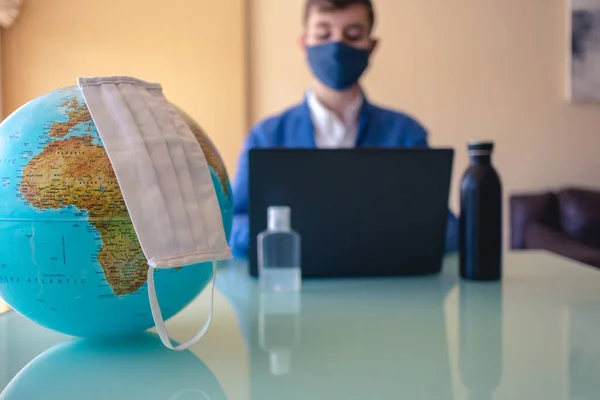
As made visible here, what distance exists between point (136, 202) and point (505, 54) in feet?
10.2

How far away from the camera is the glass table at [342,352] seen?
477 millimetres

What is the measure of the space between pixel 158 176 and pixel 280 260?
45cm

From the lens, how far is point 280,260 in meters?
0.95

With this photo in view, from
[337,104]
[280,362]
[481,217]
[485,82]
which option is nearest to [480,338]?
[280,362]

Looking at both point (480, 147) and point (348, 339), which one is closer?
point (348, 339)

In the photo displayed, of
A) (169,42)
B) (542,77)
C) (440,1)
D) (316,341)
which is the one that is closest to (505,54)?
(542,77)

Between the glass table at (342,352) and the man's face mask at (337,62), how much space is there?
3.41 feet

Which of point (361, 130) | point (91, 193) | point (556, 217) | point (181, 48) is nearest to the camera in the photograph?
point (91, 193)

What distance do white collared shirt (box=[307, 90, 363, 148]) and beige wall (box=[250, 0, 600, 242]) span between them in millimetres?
1168

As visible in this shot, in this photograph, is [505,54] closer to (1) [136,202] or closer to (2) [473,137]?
(2) [473,137]

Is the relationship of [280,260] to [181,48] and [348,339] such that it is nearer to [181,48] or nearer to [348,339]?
[348,339]

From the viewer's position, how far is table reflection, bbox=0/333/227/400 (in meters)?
0.47

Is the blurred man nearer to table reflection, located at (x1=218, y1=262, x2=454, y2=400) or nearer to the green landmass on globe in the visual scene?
table reflection, located at (x1=218, y1=262, x2=454, y2=400)

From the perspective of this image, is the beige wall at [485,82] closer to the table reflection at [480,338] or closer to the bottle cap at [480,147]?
the bottle cap at [480,147]
